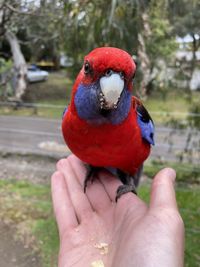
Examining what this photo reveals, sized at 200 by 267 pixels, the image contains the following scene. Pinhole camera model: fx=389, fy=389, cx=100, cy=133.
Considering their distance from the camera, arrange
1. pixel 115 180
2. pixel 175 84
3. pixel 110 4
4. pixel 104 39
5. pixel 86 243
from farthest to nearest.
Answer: pixel 175 84 → pixel 104 39 → pixel 110 4 → pixel 115 180 → pixel 86 243

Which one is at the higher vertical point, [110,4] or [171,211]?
[110,4]

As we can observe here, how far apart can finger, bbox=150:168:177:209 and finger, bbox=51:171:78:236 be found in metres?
0.50

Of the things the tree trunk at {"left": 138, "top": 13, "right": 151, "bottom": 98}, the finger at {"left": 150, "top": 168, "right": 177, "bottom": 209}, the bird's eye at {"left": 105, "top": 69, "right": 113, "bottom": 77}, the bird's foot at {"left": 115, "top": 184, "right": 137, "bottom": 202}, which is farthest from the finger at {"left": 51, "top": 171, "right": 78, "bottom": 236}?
the tree trunk at {"left": 138, "top": 13, "right": 151, "bottom": 98}

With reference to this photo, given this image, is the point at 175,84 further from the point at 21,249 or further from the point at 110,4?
the point at 21,249

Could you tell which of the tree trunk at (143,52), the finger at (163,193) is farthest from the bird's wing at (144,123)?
the tree trunk at (143,52)

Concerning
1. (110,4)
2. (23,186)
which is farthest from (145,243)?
(23,186)

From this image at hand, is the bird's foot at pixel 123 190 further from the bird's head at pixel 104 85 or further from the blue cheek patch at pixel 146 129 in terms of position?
the bird's head at pixel 104 85

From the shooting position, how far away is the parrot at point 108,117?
4.77 ft

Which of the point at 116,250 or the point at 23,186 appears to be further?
the point at 23,186

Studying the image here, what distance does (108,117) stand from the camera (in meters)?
1.67

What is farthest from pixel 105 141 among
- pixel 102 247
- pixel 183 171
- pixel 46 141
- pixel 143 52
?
pixel 46 141

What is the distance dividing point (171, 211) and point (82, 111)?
0.55 meters

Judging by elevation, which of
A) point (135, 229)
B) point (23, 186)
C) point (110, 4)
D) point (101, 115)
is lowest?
point (23, 186)

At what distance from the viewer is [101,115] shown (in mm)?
1645
